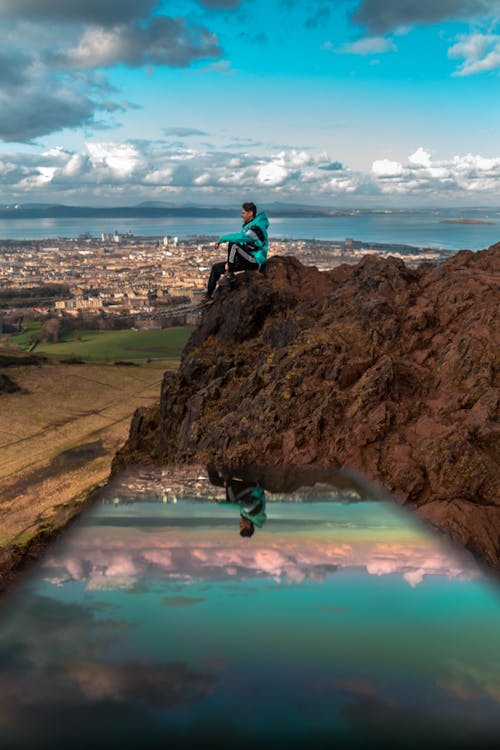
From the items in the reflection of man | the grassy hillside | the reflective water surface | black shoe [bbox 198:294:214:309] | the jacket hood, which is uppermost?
the jacket hood

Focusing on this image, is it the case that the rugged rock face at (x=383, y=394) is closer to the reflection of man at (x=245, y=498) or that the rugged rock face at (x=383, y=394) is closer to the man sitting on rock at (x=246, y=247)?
the reflection of man at (x=245, y=498)

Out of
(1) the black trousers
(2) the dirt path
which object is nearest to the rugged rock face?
(1) the black trousers

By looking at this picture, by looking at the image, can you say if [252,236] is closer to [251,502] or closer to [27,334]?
[251,502]

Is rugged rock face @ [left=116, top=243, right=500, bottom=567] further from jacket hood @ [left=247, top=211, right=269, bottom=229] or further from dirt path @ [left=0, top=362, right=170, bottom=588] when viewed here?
dirt path @ [left=0, top=362, right=170, bottom=588]

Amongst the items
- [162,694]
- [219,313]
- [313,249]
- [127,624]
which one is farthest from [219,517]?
[313,249]

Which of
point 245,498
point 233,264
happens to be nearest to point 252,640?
point 245,498
